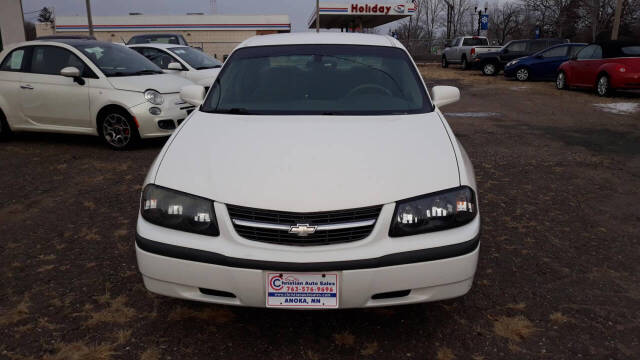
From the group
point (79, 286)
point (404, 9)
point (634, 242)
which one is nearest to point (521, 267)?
point (634, 242)

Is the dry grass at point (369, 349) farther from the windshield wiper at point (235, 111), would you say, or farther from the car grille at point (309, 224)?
the windshield wiper at point (235, 111)

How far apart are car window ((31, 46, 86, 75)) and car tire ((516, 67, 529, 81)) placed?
16.2 meters

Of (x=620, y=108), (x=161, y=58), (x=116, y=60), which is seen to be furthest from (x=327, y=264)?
(x=620, y=108)

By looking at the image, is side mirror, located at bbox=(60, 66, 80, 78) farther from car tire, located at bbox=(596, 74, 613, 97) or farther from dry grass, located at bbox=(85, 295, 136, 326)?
car tire, located at bbox=(596, 74, 613, 97)

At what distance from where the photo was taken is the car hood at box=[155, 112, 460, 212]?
236 cm

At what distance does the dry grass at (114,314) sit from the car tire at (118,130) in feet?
15.1

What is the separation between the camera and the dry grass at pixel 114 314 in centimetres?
Answer: 287

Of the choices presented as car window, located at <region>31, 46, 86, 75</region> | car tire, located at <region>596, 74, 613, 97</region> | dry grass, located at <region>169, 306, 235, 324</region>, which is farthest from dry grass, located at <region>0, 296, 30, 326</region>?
car tire, located at <region>596, 74, 613, 97</region>

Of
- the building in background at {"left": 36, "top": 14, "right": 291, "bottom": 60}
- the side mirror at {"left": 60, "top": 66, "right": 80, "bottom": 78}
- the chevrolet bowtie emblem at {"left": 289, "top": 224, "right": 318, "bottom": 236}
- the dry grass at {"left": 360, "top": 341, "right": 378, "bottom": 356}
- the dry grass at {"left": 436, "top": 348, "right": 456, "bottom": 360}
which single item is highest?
the building in background at {"left": 36, "top": 14, "right": 291, "bottom": 60}

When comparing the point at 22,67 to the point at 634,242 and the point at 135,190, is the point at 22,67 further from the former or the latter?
the point at 634,242

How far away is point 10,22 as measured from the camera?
16.7m

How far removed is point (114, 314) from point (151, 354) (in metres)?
0.52

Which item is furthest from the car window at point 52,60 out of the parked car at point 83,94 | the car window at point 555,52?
the car window at point 555,52

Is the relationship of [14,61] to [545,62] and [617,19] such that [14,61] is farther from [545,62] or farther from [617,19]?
[617,19]
